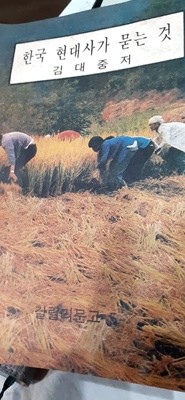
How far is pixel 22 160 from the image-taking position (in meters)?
0.39

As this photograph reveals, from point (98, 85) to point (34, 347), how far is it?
201 mm

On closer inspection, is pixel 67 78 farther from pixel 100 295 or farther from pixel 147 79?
pixel 100 295

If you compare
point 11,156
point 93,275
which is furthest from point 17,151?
point 93,275

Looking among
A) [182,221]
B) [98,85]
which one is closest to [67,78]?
[98,85]

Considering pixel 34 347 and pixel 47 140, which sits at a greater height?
pixel 47 140

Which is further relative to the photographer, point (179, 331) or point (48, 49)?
point (48, 49)

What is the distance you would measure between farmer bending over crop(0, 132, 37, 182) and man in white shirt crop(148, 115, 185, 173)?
0.10 meters

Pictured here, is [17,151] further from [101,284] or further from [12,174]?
[101,284]

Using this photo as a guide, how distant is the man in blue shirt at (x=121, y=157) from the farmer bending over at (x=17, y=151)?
52 millimetres

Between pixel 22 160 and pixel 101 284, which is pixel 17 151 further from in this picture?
pixel 101 284

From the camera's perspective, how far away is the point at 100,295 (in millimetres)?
333

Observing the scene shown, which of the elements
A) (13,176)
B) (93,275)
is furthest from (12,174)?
(93,275)

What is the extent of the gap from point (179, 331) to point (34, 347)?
99 millimetres

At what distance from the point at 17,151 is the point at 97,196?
0.08 meters
